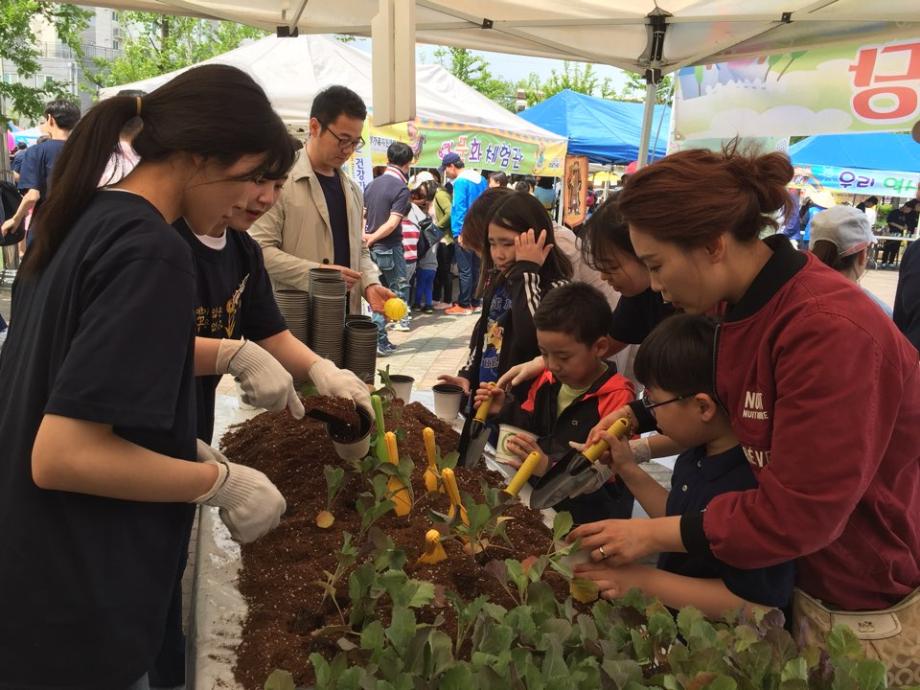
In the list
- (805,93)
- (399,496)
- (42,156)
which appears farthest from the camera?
(42,156)

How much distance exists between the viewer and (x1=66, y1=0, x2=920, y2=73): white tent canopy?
401cm

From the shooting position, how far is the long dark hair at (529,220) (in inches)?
117

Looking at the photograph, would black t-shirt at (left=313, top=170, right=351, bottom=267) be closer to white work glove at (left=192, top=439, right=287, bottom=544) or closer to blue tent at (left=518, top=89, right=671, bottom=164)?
white work glove at (left=192, top=439, right=287, bottom=544)

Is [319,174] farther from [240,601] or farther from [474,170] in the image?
[474,170]

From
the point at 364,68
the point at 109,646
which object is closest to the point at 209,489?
the point at 109,646

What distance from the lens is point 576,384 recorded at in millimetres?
2383

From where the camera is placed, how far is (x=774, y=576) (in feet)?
4.68

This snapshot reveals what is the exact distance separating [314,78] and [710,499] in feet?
22.8

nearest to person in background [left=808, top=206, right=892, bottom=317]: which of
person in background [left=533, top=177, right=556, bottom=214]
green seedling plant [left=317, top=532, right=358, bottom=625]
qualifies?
green seedling plant [left=317, top=532, right=358, bottom=625]

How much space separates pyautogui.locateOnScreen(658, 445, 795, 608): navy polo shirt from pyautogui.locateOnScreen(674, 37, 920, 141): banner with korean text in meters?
3.09

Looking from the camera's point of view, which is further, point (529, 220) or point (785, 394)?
point (529, 220)

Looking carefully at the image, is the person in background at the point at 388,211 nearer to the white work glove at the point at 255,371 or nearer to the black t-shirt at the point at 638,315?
the black t-shirt at the point at 638,315

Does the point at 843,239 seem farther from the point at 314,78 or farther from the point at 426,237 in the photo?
the point at 426,237

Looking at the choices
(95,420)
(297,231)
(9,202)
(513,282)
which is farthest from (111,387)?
(9,202)
